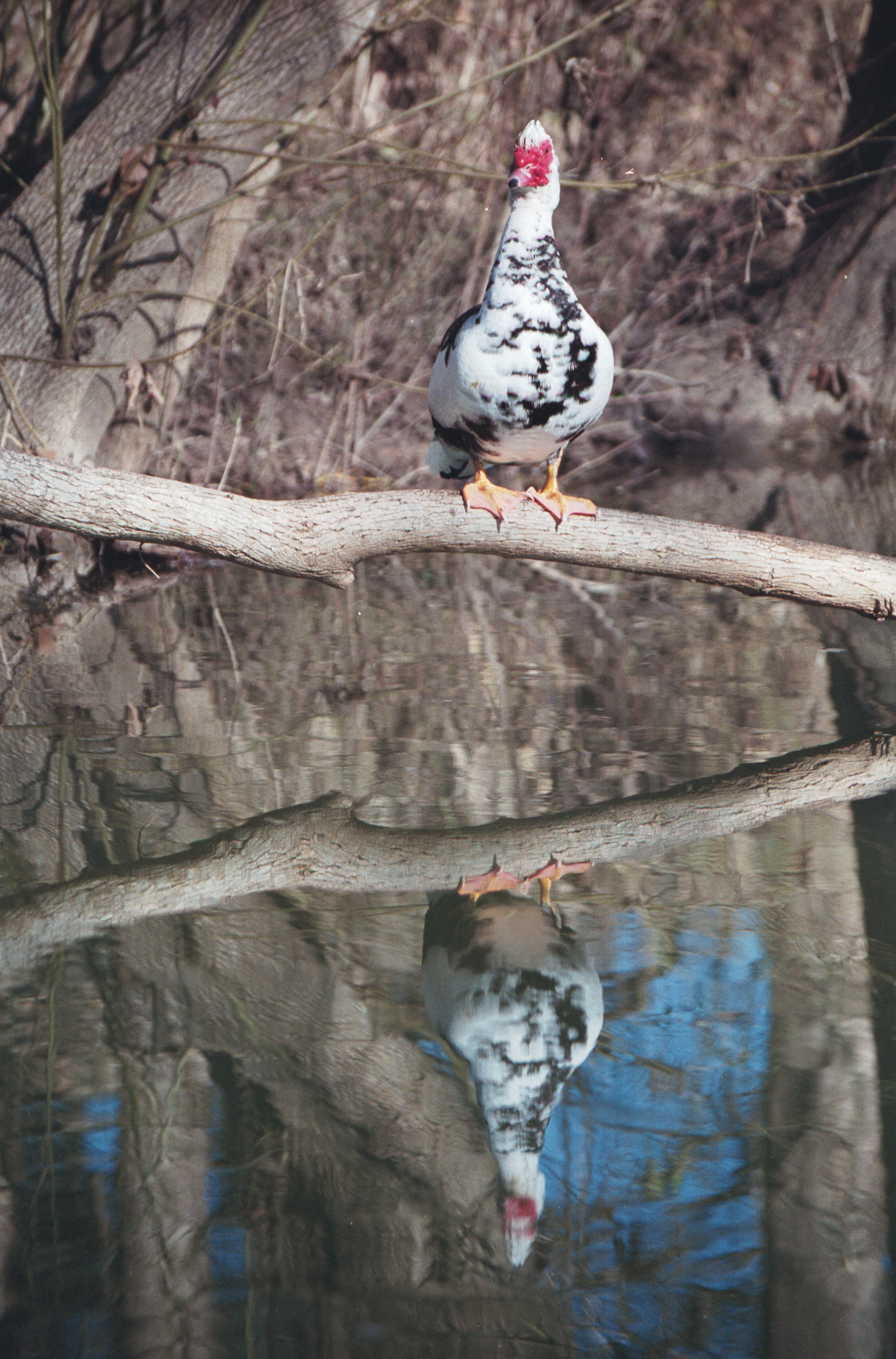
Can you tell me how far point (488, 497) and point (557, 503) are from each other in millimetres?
183

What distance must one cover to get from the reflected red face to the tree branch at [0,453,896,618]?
781 mm

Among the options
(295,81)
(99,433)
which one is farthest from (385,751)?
(295,81)

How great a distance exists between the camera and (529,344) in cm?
291

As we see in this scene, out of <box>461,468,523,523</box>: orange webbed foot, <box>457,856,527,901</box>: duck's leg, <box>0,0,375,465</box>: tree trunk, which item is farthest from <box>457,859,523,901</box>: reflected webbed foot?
<box>0,0,375,465</box>: tree trunk

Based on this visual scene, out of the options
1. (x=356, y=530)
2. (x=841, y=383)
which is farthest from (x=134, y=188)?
(x=841, y=383)

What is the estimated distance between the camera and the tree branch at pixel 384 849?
7.72 feet

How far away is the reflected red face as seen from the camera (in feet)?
9.60

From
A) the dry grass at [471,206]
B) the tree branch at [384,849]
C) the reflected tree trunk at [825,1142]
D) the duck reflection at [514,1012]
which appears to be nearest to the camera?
the reflected tree trunk at [825,1142]

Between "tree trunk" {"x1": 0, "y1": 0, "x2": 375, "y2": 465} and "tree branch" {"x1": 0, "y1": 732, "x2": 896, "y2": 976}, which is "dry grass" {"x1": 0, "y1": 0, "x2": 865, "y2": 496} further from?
"tree branch" {"x1": 0, "y1": 732, "x2": 896, "y2": 976}

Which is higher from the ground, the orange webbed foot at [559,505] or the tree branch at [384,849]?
the orange webbed foot at [559,505]

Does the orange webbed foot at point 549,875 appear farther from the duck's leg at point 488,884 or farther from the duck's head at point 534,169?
the duck's head at point 534,169

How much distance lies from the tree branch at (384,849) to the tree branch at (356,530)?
637 millimetres

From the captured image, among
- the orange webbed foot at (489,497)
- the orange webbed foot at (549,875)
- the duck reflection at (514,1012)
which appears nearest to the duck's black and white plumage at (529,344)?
the orange webbed foot at (489,497)

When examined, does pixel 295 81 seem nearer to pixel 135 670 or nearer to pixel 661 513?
pixel 661 513
